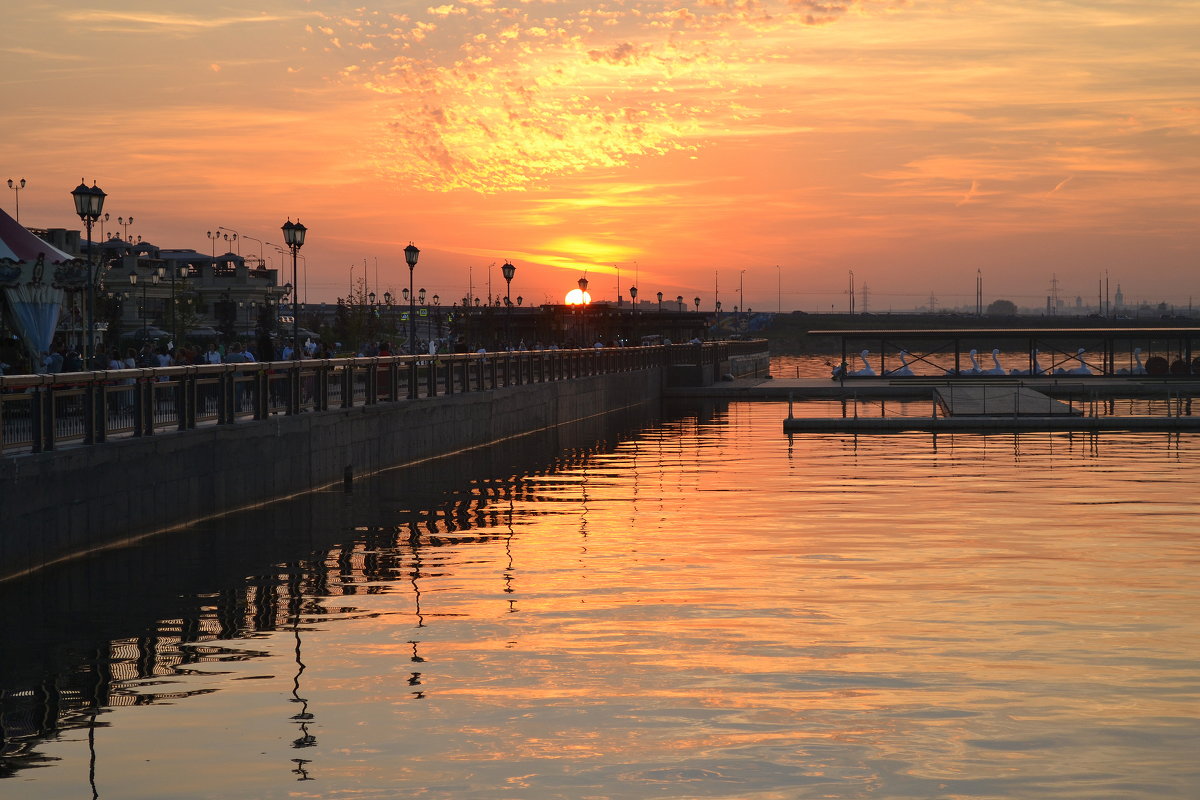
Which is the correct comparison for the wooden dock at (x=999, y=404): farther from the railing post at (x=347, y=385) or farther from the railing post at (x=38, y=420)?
the railing post at (x=38, y=420)

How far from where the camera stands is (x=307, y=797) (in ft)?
31.9

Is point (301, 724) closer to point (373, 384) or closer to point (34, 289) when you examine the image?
point (373, 384)

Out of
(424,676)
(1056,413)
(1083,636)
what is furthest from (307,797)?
(1056,413)

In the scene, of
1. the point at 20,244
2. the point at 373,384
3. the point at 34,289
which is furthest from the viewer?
the point at 20,244

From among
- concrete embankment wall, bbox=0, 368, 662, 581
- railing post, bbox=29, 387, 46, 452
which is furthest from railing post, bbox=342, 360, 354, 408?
railing post, bbox=29, 387, 46, 452

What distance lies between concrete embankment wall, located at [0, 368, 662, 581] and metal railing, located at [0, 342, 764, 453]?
1.01 feet

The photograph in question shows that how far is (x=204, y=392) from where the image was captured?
25875 mm

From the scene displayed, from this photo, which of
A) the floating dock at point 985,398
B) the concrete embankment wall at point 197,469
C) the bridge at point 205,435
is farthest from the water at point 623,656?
the floating dock at point 985,398

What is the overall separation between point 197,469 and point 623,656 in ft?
41.4

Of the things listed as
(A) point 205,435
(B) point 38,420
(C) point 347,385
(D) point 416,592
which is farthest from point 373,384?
(D) point 416,592

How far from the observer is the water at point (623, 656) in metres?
10.3

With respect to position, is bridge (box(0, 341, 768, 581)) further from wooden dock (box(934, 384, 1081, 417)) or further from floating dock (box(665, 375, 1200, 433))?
wooden dock (box(934, 384, 1081, 417))

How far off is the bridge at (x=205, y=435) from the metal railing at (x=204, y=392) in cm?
3

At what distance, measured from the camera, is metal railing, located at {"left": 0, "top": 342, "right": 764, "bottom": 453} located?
19.5 metres
